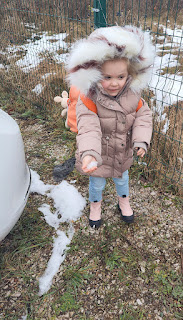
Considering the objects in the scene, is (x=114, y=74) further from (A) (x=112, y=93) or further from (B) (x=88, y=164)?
(B) (x=88, y=164)

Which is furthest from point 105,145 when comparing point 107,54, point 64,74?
point 64,74

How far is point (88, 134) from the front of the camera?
155 cm

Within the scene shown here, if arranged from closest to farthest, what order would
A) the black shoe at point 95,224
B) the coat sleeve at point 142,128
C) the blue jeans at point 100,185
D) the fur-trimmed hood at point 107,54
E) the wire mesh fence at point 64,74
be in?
the fur-trimmed hood at point 107,54
the coat sleeve at point 142,128
the blue jeans at point 100,185
the black shoe at point 95,224
the wire mesh fence at point 64,74

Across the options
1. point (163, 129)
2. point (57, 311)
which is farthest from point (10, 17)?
point (57, 311)

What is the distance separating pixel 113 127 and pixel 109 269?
107 cm

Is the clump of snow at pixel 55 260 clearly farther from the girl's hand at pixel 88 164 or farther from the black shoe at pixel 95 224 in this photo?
the girl's hand at pixel 88 164

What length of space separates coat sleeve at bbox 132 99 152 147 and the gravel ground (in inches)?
37.1

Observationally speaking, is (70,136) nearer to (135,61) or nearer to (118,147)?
(118,147)

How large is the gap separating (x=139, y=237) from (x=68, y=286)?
700 millimetres

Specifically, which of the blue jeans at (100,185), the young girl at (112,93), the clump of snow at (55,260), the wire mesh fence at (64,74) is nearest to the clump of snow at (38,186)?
the clump of snow at (55,260)

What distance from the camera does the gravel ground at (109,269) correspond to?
5.88 ft

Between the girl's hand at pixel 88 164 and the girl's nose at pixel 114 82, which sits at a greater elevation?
the girl's nose at pixel 114 82

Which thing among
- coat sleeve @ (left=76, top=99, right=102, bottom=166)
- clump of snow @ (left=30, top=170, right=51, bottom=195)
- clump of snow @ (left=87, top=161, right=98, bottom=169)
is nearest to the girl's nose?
coat sleeve @ (left=76, top=99, right=102, bottom=166)

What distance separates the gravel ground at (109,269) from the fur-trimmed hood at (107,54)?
48.7 inches
